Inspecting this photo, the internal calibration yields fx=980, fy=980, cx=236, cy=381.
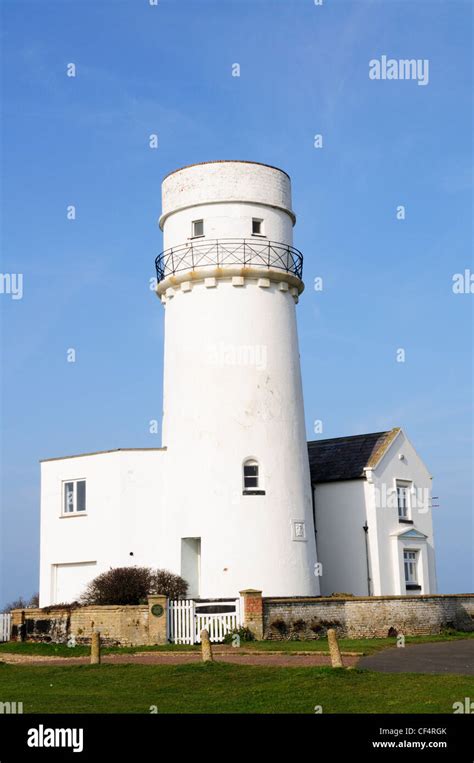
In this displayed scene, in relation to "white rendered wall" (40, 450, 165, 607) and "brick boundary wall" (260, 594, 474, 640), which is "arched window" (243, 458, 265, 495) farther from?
"brick boundary wall" (260, 594, 474, 640)

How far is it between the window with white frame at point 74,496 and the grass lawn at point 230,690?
13526mm

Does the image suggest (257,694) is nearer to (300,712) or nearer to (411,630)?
(300,712)

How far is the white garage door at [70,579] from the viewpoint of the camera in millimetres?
34216

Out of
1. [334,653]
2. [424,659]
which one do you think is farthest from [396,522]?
[334,653]

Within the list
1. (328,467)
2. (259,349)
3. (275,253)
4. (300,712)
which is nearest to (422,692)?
(300,712)

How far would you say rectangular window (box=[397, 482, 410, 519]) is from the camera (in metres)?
38.9

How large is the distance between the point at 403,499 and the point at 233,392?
1063cm

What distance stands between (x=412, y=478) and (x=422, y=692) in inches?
938

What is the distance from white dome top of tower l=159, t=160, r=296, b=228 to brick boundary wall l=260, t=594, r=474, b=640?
44.5 ft

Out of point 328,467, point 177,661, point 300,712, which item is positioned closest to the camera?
point 300,712

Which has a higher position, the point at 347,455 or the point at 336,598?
the point at 347,455

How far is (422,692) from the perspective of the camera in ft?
54.3

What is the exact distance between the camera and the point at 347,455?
129 ft

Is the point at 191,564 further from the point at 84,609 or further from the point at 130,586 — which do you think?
the point at 84,609
